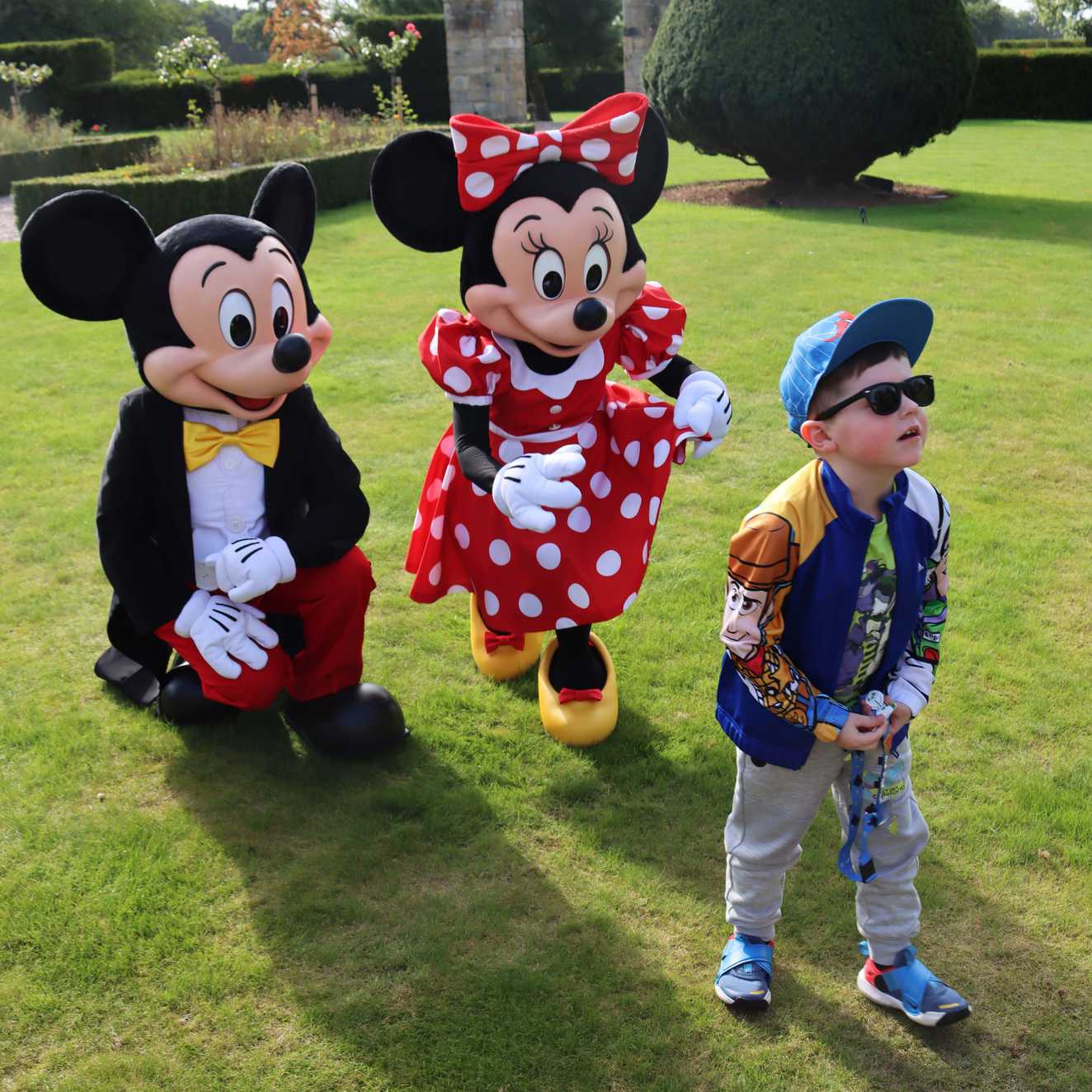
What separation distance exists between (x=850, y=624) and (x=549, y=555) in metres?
1.28

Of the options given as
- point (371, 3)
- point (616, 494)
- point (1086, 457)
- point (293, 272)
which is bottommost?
point (1086, 457)

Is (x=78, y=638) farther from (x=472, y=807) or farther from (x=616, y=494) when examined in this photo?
→ (x=616, y=494)

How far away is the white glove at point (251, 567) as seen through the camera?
122 inches

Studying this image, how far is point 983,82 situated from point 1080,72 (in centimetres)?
207

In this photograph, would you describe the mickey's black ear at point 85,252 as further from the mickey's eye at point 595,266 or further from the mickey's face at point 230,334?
the mickey's eye at point 595,266

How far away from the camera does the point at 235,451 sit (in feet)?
10.5

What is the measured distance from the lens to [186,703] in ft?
11.8

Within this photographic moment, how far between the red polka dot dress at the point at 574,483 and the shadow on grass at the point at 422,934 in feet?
1.97

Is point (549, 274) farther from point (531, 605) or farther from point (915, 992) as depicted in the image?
point (915, 992)

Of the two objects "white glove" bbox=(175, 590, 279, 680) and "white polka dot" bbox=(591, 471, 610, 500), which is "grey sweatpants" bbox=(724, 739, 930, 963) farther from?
"white glove" bbox=(175, 590, 279, 680)

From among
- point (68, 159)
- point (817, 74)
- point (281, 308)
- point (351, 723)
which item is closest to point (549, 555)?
point (351, 723)

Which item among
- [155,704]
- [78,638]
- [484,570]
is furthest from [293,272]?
[78,638]

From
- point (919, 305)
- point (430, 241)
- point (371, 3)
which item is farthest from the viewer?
point (371, 3)

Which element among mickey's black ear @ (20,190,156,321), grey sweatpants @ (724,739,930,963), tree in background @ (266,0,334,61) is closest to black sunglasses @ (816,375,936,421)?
grey sweatpants @ (724,739,930,963)
